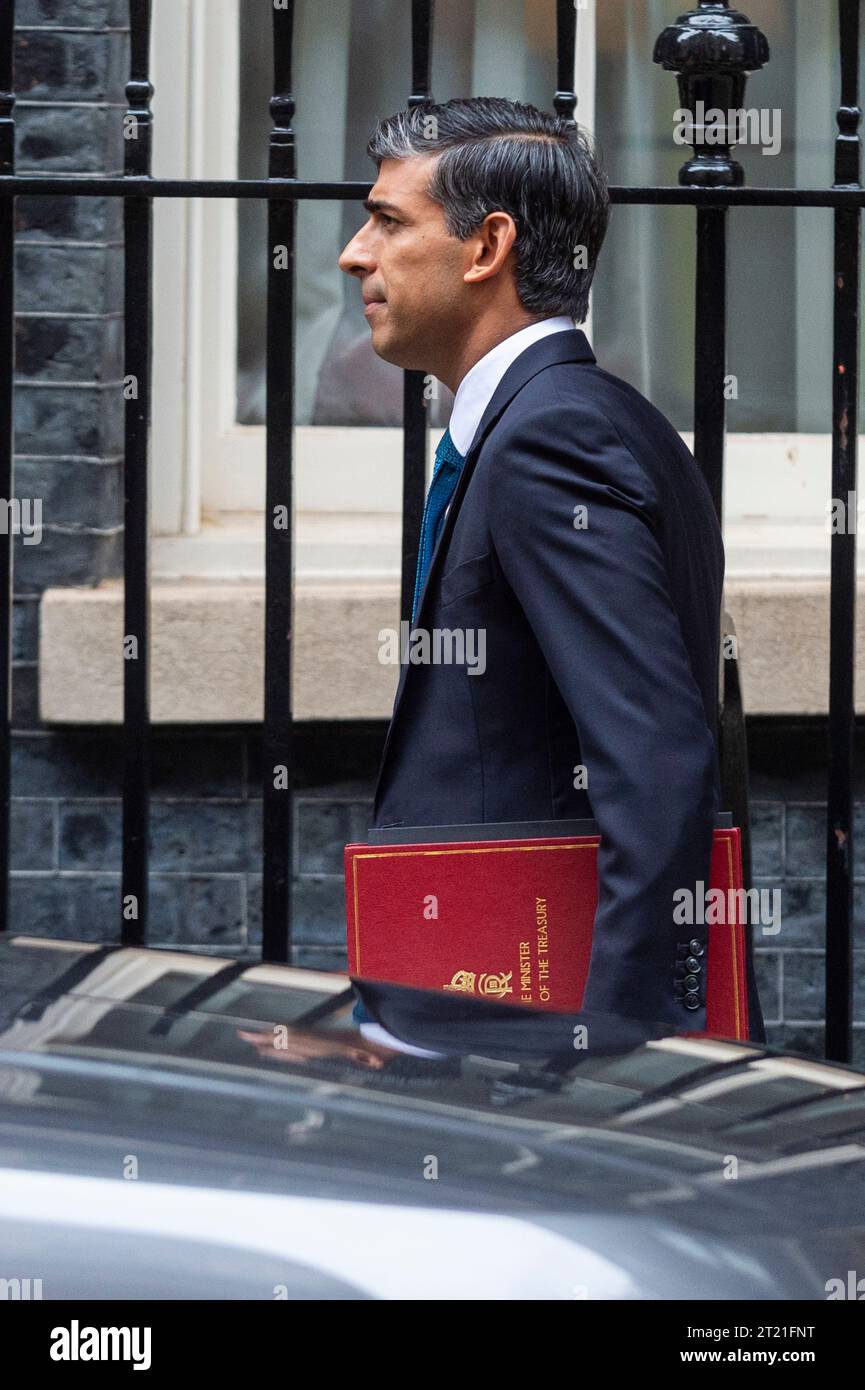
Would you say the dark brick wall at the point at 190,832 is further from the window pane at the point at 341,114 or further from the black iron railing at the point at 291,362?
the black iron railing at the point at 291,362

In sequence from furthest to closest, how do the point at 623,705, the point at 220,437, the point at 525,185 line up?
the point at 220,437 → the point at 525,185 → the point at 623,705

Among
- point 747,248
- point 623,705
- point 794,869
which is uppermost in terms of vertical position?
point 747,248

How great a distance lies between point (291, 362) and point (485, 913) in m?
0.98

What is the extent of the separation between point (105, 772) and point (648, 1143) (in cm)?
326

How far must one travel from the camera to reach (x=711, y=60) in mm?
2574

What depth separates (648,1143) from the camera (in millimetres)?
1481

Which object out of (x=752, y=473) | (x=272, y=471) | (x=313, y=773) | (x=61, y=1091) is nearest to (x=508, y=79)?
(x=752, y=473)

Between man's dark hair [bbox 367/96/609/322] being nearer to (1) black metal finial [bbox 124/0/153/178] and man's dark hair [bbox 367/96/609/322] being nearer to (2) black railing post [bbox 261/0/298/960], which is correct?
(2) black railing post [bbox 261/0/298/960]

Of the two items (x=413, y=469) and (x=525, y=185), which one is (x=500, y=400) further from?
(x=413, y=469)

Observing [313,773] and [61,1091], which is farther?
[313,773]

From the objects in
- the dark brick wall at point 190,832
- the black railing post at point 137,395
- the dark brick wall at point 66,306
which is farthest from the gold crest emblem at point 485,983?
the dark brick wall at point 66,306

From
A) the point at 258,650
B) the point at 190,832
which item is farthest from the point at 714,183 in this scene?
the point at 190,832

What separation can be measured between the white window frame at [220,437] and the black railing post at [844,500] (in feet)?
6.58
